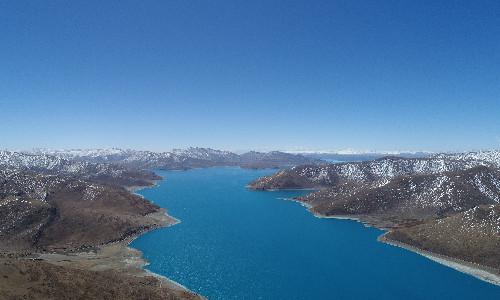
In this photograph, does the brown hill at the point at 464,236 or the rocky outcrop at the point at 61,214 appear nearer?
the brown hill at the point at 464,236

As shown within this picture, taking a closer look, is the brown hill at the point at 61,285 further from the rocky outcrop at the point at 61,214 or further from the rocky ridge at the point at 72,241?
the rocky outcrop at the point at 61,214

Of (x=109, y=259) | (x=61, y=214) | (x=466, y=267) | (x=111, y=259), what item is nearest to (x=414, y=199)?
(x=466, y=267)

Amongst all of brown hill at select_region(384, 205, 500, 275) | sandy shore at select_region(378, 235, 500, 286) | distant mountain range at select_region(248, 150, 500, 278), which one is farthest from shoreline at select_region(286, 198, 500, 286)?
brown hill at select_region(384, 205, 500, 275)

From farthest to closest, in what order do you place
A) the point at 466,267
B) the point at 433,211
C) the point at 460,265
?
the point at 433,211, the point at 460,265, the point at 466,267

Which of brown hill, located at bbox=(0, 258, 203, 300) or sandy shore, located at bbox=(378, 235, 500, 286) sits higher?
brown hill, located at bbox=(0, 258, 203, 300)

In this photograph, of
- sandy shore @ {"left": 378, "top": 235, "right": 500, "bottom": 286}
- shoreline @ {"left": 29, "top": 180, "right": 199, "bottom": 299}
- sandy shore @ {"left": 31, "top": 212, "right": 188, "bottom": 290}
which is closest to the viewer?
shoreline @ {"left": 29, "top": 180, "right": 199, "bottom": 299}

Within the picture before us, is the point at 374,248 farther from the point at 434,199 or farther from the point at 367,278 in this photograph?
the point at 434,199

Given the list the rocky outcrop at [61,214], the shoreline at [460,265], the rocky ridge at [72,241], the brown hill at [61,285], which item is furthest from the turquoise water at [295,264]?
the rocky outcrop at [61,214]

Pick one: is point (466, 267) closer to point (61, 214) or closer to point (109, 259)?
point (109, 259)

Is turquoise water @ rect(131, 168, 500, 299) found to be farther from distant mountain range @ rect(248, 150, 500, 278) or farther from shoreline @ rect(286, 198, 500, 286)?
distant mountain range @ rect(248, 150, 500, 278)
